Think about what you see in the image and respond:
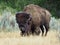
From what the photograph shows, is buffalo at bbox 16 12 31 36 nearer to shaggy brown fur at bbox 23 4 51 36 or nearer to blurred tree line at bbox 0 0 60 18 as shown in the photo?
shaggy brown fur at bbox 23 4 51 36

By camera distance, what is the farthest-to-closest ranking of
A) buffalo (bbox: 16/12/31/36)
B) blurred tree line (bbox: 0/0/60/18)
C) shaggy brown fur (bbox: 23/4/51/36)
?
blurred tree line (bbox: 0/0/60/18)
shaggy brown fur (bbox: 23/4/51/36)
buffalo (bbox: 16/12/31/36)

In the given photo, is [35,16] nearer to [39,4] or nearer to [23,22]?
[23,22]

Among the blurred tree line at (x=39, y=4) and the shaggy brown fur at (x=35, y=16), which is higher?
the shaggy brown fur at (x=35, y=16)

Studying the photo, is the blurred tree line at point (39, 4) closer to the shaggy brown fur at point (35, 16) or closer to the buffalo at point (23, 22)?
the shaggy brown fur at point (35, 16)

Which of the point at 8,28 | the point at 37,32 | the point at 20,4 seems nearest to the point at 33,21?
the point at 37,32

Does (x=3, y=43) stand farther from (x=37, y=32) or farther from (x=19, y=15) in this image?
(x=37, y=32)

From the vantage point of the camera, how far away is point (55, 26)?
88.0ft

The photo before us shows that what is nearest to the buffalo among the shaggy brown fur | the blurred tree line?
the shaggy brown fur

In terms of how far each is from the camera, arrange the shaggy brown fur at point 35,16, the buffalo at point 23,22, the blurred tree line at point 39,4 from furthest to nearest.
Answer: the blurred tree line at point 39,4
the shaggy brown fur at point 35,16
the buffalo at point 23,22

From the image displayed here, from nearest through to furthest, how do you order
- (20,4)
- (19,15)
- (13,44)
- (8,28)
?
1. (13,44)
2. (19,15)
3. (8,28)
4. (20,4)

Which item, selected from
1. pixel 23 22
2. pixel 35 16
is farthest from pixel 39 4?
pixel 23 22

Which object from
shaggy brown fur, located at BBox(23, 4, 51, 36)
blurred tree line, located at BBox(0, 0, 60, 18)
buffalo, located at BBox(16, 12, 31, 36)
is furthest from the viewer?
blurred tree line, located at BBox(0, 0, 60, 18)

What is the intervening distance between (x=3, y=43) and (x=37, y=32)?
18.3 feet

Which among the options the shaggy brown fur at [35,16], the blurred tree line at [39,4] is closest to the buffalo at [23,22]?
the shaggy brown fur at [35,16]
